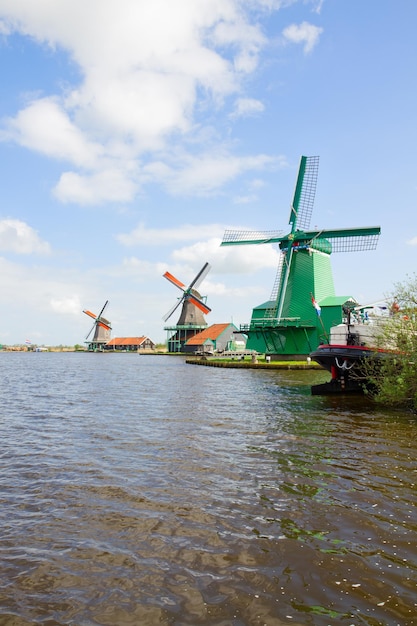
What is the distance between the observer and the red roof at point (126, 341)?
121312mm

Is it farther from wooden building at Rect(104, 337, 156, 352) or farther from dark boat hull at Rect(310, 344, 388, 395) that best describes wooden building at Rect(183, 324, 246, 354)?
dark boat hull at Rect(310, 344, 388, 395)

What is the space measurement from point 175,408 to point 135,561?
12.7m

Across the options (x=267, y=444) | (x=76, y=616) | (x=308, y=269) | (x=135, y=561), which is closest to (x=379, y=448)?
(x=267, y=444)

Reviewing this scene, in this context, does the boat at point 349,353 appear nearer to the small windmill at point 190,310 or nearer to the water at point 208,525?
the water at point 208,525

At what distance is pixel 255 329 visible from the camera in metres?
53.4

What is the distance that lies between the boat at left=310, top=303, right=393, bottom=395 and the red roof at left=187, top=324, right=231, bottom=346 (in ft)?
188

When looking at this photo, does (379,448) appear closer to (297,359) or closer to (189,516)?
(189,516)

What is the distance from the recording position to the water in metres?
4.44

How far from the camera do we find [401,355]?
1662 centimetres

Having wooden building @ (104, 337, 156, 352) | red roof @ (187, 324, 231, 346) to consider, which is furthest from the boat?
wooden building @ (104, 337, 156, 352)

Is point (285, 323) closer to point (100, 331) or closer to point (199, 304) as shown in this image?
point (199, 304)

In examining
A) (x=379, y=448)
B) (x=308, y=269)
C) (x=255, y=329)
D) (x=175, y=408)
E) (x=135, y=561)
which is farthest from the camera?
(x=255, y=329)

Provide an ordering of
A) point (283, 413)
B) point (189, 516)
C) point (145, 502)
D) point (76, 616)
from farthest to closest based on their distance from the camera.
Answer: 1. point (283, 413)
2. point (145, 502)
3. point (189, 516)
4. point (76, 616)

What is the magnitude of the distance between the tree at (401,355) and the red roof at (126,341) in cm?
10549
